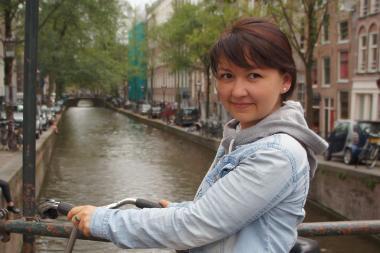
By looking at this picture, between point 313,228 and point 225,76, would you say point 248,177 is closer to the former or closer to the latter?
point 225,76

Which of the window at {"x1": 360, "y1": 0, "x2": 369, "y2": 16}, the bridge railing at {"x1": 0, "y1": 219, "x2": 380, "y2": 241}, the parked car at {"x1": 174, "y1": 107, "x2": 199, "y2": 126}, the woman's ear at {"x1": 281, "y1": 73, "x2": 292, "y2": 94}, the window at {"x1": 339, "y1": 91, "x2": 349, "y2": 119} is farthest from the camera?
the parked car at {"x1": 174, "y1": 107, "x2": 199, "y2": 126}

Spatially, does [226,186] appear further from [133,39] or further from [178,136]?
[133,39]

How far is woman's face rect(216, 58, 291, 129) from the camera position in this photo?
1632 millimetres

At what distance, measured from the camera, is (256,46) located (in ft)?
5.25

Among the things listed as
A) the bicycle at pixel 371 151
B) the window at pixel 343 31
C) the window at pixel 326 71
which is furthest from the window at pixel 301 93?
the bicycle at pixel 371 151

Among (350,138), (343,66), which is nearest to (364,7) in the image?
(343,66)

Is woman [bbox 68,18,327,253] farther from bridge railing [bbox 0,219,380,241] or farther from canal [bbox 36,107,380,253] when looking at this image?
canal [bbox 36,107,380,253]

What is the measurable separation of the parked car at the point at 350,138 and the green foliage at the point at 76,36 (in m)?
9.17

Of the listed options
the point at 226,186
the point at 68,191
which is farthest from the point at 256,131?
the point at 68,191

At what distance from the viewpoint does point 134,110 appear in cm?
6166

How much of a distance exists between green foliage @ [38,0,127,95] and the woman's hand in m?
18.1

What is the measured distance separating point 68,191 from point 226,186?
1386 cm

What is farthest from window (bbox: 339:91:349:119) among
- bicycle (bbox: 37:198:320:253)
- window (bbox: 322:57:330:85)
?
bicycle (bbox: 37:198:320:253)

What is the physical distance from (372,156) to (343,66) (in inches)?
589
